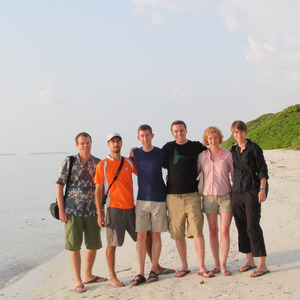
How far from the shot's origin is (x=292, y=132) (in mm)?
24625

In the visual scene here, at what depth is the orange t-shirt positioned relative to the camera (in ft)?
16.3

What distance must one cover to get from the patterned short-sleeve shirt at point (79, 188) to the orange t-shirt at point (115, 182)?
0.79 feet

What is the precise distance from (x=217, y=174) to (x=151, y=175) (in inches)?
37.5

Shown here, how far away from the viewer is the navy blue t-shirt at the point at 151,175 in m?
5.08

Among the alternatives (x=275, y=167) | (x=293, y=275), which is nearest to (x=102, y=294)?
(x=293, y=275)

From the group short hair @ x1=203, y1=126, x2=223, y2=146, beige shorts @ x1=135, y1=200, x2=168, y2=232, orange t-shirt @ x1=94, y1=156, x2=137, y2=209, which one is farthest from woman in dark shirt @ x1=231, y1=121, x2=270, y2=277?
orange t-shirt @ x1=94, y1=156, x2=137, y2=209

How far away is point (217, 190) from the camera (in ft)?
16.6

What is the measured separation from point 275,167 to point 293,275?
12.4 metres

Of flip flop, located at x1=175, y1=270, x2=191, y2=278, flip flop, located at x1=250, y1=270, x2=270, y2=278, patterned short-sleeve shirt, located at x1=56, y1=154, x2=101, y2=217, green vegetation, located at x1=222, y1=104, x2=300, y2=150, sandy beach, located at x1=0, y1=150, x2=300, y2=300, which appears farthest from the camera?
green vegetation, located at x1=222, y1=104, x2=300, y2=150

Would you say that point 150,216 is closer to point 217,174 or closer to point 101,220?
point 101,220

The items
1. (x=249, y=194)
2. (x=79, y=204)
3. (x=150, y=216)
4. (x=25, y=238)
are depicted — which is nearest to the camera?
(x=249, y=194)

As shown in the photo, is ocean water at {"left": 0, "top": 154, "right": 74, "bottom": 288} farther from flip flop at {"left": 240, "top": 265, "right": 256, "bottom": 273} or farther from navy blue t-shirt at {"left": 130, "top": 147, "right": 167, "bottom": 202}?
flip flop at {"left": 240, "top": 265, "right": 256, "bottom": 273}

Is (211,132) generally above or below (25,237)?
above

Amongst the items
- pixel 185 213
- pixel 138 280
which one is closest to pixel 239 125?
pixel 185 213
